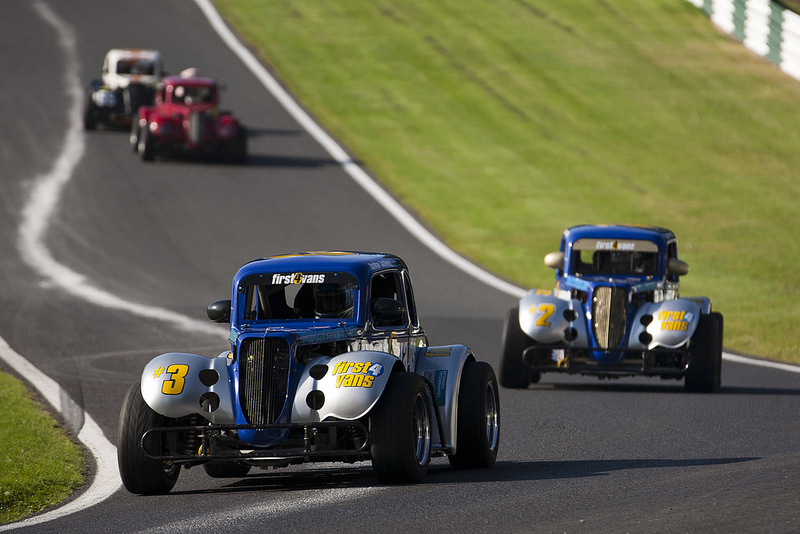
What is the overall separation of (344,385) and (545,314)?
6738 millimetres

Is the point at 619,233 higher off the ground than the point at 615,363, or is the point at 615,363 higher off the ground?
the point at 619,233

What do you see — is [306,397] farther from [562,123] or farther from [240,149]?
[562,123]

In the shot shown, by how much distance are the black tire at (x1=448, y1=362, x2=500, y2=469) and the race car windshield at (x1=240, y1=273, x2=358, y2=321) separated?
3.64 ft

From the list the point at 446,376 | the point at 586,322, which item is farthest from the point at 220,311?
the point at 586,322

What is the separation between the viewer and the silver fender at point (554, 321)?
606 inches

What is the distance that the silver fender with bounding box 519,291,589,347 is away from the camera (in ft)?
50.5

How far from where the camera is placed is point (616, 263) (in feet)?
53.9

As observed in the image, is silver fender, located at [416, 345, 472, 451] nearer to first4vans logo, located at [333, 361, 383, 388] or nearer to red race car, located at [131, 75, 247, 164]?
first4vans logo, located at [333, 361, 383, 388]

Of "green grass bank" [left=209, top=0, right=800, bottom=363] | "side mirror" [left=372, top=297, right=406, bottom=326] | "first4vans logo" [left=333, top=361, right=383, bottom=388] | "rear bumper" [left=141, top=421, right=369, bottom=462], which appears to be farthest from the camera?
"green grass bank" [left=209, top=0, right=800, bottom=363]

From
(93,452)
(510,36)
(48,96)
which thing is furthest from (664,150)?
(93,452)

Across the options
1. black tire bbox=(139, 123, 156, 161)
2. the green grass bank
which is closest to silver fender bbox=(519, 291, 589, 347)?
the green grass bank

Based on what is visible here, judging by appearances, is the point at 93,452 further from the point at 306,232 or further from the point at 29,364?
the point at 306,232

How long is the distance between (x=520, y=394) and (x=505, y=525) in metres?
7.01

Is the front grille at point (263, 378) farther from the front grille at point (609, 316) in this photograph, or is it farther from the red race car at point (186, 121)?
the red race car at point (186, 121)
